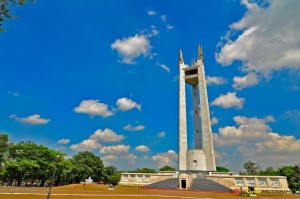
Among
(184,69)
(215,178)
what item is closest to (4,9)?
(215,178)

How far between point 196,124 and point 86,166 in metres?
33.4

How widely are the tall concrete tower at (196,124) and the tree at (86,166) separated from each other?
3024 cm

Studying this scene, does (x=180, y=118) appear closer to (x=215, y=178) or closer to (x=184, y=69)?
(x=184, y=69)

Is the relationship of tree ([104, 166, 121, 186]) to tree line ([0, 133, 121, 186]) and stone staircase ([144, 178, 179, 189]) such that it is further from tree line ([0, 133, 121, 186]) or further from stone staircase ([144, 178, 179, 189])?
stone staircase ([144, 178, 179, 189])

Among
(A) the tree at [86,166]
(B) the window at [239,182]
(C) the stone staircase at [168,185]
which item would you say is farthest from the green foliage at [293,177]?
(A) the tree at [86,166]

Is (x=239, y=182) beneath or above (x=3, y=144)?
beneath

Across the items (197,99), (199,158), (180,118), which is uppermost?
(197,99)

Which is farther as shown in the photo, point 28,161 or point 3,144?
point 28,161

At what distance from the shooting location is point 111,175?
74.2 metres

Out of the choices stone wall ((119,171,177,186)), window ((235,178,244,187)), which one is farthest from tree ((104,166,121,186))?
window ((235,178,244,187))

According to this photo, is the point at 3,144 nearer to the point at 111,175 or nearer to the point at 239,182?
the point at 111,175

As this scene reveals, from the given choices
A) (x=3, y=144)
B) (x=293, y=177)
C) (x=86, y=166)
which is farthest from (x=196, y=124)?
(x=3, y=144)

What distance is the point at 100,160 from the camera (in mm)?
70188

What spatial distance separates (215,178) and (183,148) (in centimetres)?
1193
